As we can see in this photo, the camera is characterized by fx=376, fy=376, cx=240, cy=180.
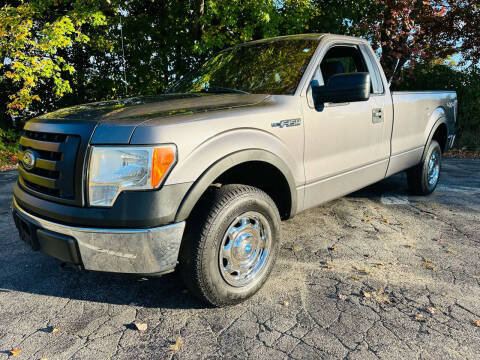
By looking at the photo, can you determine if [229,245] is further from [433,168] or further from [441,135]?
[441,135]

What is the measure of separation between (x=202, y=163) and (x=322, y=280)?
1.42 metres

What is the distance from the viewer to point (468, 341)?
221 centimetres

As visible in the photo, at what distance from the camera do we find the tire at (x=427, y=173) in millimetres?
4996

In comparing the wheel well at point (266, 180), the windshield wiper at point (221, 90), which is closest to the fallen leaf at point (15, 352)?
the wheel well at point (266, 180)

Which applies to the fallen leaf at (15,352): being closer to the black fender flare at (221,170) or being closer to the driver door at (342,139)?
the black fender flare at (221,170)

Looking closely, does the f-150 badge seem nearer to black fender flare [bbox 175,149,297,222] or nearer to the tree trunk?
black fender flare [bbox 175,149,297,222]

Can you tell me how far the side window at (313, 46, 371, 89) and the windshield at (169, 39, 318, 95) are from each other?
0.36 m

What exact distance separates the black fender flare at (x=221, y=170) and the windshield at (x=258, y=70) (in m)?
0.66

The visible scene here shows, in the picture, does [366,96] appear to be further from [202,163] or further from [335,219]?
[335,219]

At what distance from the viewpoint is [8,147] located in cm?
962

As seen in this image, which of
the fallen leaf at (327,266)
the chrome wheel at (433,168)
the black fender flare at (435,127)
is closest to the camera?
the fallen leaf at (327,266)

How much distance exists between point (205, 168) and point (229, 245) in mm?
584

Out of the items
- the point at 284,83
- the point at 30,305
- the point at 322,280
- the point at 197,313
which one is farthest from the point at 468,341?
the point at 30,305

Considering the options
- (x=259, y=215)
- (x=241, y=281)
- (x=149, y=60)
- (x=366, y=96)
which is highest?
(x=149, y=60)
